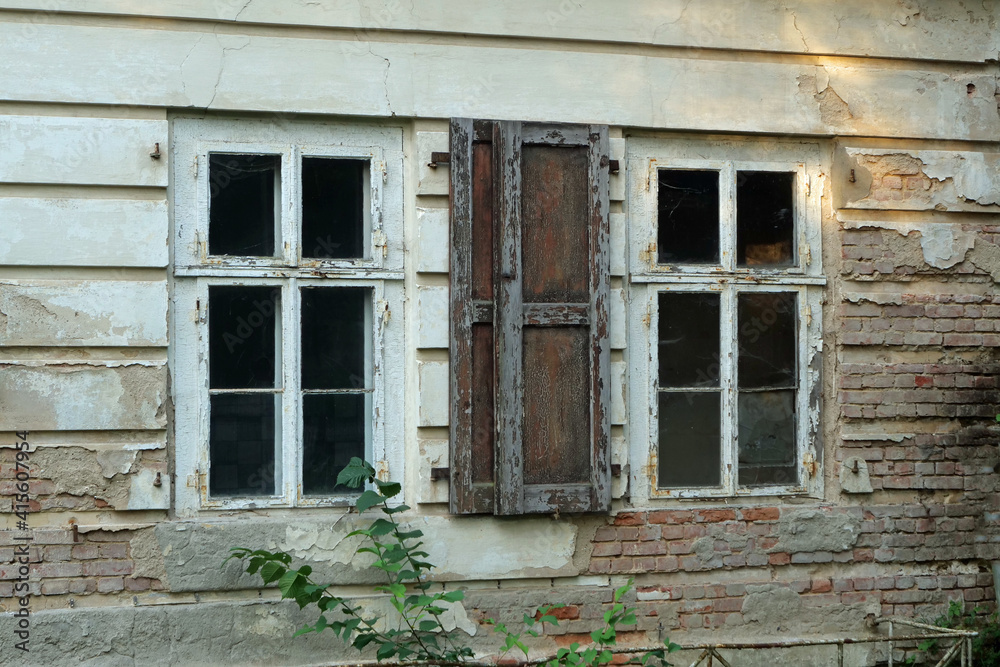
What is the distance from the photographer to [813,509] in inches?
176

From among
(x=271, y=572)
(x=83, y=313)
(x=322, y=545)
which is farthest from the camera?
(x=322, y=545)

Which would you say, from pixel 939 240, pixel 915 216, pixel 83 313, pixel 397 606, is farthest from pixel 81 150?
pixel 939 240

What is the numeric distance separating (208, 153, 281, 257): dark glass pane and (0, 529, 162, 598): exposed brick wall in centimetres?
123

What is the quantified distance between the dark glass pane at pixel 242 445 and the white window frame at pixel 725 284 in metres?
1.56

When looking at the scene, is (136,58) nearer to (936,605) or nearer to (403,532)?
(403,532)

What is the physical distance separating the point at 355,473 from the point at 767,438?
1.88m

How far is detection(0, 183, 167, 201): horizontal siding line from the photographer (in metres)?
3.89

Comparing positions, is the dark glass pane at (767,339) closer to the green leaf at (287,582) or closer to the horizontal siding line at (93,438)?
the green leaf at (287,582)

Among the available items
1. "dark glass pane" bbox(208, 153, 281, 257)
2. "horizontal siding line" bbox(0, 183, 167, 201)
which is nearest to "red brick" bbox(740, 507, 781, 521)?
"dark glass pane" bbox(208, 153, 281, 257)

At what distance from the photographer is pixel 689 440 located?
447 cm

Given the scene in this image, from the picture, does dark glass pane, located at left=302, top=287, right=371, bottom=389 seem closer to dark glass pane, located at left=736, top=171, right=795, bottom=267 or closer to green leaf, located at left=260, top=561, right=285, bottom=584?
green leaf, located at left=260, top=561, right=285, bottom=584

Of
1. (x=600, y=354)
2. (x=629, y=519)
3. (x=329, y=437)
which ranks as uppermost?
(x=600, y=354)

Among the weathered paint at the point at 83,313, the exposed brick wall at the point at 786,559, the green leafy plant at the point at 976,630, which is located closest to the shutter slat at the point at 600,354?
the exposed brick wall at the point at 786,559

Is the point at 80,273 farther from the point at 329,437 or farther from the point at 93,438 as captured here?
the point at 329,437
